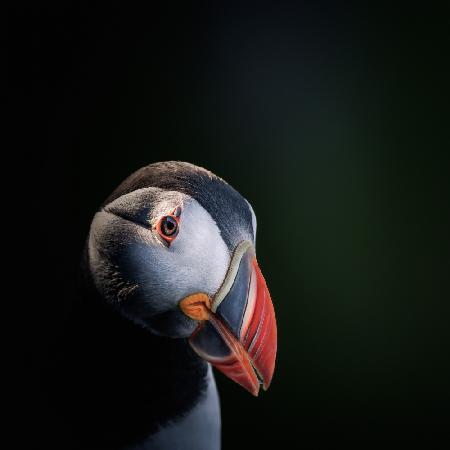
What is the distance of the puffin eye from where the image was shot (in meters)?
0.83

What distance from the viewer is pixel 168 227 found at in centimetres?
84

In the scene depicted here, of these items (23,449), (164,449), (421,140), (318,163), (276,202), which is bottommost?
(23,449)

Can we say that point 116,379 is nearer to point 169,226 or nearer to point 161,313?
point 161,313

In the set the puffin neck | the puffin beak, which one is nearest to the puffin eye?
the puffin beak

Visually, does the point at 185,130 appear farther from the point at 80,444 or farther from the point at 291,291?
the point at 80,444

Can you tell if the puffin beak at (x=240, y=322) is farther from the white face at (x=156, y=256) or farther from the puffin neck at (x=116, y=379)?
the puffin neck at (x=116, y=379)

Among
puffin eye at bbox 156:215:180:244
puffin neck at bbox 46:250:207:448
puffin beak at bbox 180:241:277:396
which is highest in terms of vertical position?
puffin eye at bbox 156:215:180:244

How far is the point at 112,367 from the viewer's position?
0.99 metres

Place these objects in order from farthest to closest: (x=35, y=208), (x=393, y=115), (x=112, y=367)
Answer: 1. (x=393, y=115)
2. (x=35, y=208)
3. (x=112, y=367)

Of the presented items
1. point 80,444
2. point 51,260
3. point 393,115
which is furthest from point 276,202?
point 80,444

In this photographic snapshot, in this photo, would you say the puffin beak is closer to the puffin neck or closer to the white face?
the white face

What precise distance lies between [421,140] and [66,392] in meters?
1.39

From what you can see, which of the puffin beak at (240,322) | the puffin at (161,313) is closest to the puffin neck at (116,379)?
the puffin at (161,313)

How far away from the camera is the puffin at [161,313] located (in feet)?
2.79
